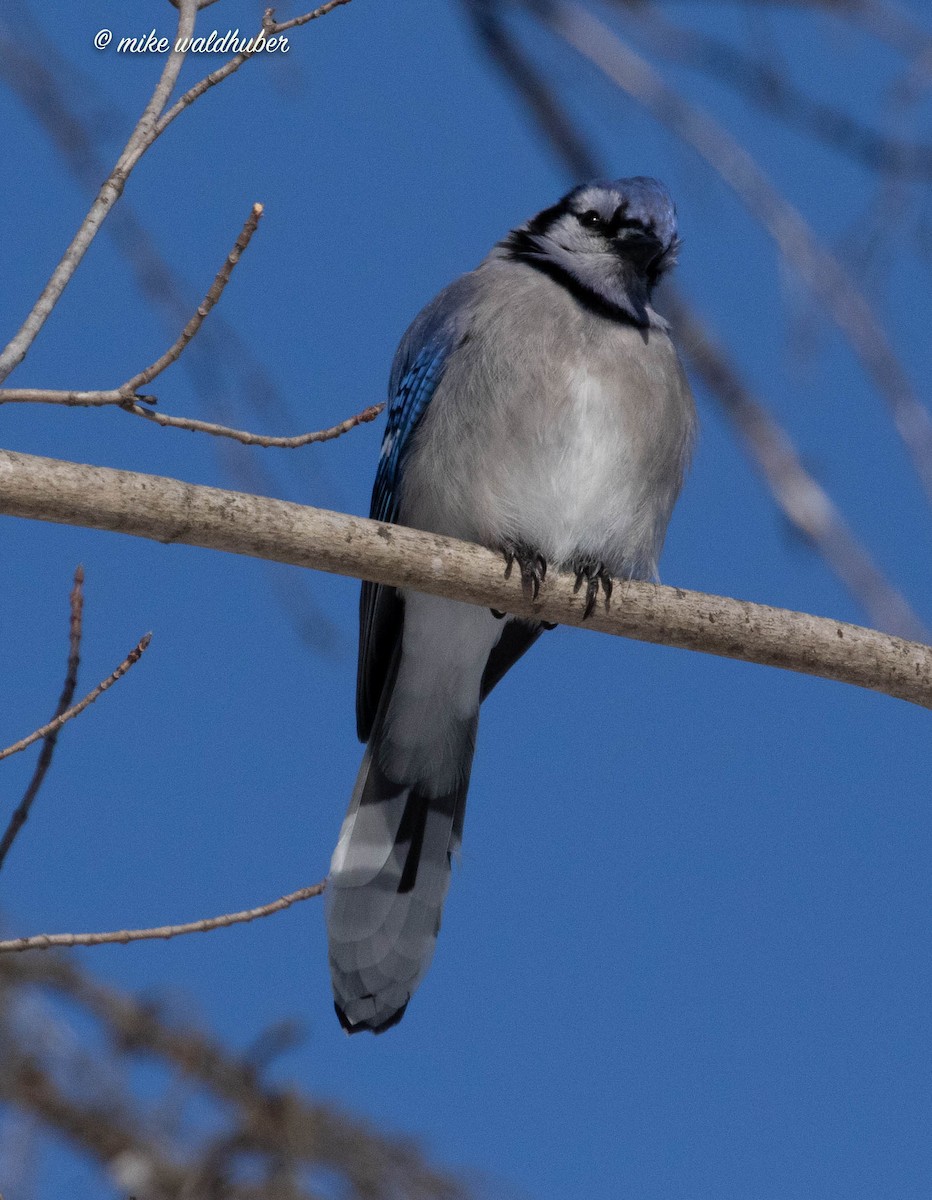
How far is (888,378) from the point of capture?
252cm

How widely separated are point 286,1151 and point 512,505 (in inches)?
57.8

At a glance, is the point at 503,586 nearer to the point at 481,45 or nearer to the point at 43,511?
the point at 43,511

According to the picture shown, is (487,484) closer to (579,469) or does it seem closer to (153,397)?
(579,469)

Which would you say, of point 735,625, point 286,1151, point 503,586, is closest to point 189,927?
point 286,1151

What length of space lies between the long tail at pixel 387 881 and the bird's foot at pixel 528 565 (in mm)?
728

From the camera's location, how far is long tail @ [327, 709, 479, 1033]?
306 cm

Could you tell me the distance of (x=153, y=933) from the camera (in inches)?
79.1

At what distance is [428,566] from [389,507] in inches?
34.7

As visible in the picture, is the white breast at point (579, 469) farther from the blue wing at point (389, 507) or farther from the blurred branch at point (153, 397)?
the blurred branch at point (153, 397)

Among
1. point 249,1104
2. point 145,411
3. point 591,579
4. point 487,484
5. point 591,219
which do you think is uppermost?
point 591,219

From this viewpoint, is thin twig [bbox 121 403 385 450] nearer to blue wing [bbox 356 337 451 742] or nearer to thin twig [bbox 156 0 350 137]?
thin twig [bbox 156 0 350 137]

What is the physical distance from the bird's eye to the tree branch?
109cm

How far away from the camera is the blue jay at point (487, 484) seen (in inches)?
123

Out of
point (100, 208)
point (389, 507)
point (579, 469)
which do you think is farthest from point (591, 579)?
point (100, 208)
